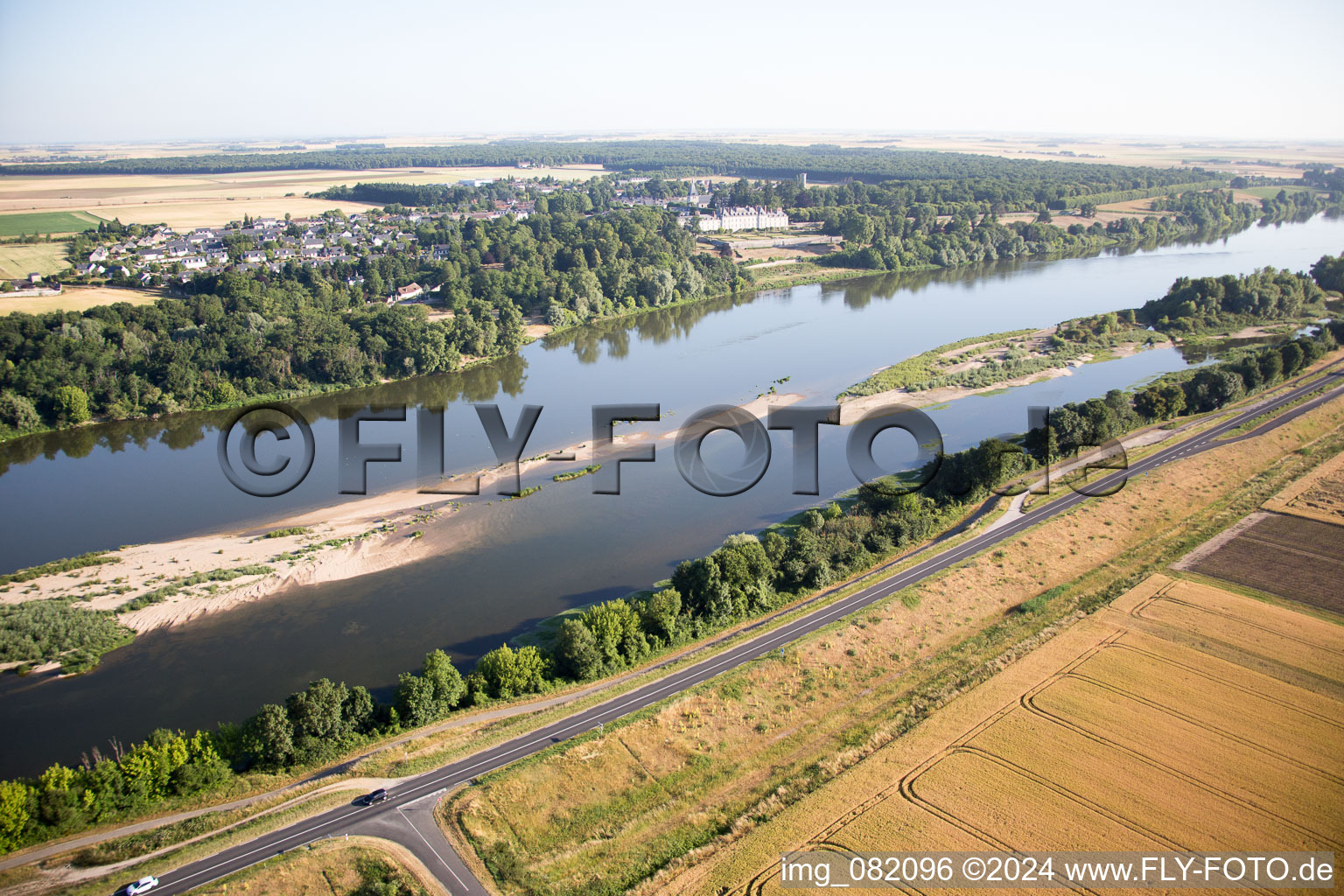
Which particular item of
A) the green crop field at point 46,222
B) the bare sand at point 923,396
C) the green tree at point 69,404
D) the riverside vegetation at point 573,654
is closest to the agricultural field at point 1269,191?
the bare sand at point 923,396

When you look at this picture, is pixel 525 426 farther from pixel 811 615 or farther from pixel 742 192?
pixel 742 192

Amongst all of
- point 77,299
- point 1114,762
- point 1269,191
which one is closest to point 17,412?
point 77,299

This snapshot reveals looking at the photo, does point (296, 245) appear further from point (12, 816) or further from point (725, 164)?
point (725, 164)

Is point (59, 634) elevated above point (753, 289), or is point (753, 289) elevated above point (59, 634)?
point (753, 289)

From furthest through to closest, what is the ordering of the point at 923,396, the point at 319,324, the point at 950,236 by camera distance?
the point at 950,236 → the point at 319,324 → the point at 923,396

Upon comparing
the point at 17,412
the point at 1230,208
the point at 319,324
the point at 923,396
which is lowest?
the point at 17,412

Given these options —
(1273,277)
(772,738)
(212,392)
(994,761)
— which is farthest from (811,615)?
(1273,277)
